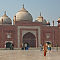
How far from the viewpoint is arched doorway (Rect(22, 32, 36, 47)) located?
1362 inches

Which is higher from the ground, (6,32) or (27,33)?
(6,32)

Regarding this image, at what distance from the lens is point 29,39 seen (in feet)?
114

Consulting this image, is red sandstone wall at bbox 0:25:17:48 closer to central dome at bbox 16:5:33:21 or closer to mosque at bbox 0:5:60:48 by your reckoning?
mosque at bbox 0:5:60:48

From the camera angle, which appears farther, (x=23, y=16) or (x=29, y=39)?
(x=23, y=16)

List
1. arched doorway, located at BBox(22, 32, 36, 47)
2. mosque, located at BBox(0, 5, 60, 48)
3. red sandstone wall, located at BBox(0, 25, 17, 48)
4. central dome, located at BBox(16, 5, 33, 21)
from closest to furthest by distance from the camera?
1. red sandstone wall, located at BBox(0, 25, 17, 48)
2. mosque, located at BBox(0, 5, 60, 48)
3. arched doorway, located at BBox(22, 32, 36, 47)
4. central dome, located at BBox(16, 5, 33, 21)

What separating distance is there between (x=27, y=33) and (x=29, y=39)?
1279 millimetres

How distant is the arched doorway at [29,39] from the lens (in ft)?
113

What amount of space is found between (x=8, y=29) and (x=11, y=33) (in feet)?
2.96

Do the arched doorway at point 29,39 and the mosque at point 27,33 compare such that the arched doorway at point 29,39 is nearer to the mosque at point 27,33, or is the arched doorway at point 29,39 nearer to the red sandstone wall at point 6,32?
the mosque at point 27,33

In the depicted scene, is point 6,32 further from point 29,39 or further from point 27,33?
point 29,39

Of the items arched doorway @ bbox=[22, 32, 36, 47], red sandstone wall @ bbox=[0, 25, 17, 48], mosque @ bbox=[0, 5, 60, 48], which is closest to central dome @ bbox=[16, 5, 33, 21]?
mosque @ bbox=[0, 5, 60, 48]

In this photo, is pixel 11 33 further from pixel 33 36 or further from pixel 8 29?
pixel 33 36

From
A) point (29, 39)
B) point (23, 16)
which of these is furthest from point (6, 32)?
point (23, 16)

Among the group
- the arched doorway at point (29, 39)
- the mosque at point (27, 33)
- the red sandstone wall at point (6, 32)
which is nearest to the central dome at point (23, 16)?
the mosque at point (27, 33)
